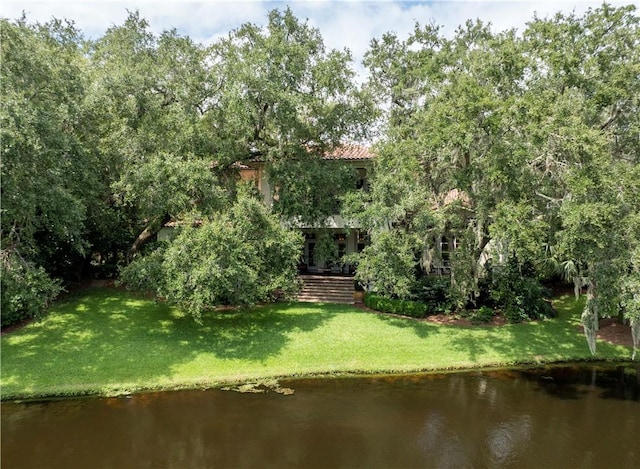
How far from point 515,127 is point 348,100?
30.1 feet

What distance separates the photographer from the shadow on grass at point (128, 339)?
13.1 meters

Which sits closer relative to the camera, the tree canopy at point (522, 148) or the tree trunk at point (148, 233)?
the tree canopy at point (522, 148)

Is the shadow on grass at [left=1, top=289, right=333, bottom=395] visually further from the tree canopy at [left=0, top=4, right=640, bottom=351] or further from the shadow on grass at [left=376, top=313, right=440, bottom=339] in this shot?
the shadow on grass at [left=376, top=313, right=440, bottom=339]

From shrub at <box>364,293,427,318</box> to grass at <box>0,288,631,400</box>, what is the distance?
0.61 meters

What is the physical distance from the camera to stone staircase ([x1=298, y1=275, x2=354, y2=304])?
2212 centimetres

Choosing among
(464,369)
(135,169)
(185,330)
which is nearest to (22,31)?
(135,169)

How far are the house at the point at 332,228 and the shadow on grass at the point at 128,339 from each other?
3597 mm

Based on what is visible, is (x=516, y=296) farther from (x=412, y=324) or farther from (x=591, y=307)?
(x=591, y=307)

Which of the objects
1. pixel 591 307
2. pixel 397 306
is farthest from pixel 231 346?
pixel 591 307

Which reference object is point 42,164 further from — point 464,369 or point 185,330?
point 464,369

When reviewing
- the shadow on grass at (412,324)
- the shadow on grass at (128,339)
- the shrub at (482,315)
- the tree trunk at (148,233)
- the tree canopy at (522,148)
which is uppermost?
the tree canopy at (522,148)

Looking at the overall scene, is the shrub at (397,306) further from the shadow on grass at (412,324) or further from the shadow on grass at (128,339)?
the shadow on grass at (128,339)

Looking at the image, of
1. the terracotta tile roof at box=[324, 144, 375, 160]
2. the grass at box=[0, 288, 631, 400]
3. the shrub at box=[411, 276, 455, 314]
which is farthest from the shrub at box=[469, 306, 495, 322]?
the terracotta tile roof at box=[324, 144, 375, 160]

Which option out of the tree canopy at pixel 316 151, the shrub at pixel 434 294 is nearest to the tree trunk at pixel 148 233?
the tree canopy at pixel 316 151
